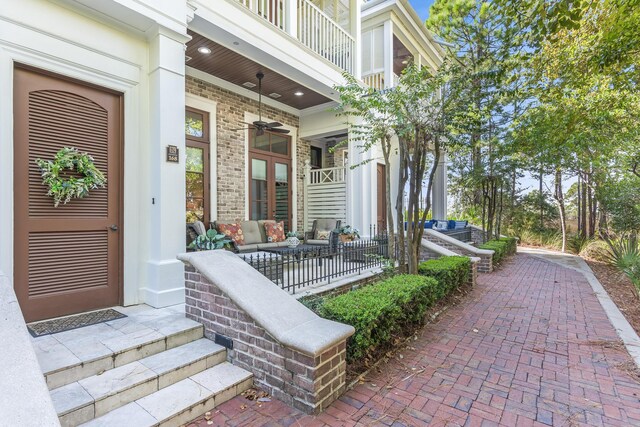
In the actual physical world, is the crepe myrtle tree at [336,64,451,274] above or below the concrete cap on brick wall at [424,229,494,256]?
above

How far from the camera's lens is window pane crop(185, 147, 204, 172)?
6418 millimetres

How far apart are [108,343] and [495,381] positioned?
3.22m

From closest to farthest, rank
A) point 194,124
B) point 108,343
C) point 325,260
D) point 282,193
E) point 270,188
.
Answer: point 108,343 < point 325,260 < point 194,124 < point 270,188 < point 282,193

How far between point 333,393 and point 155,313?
211cm

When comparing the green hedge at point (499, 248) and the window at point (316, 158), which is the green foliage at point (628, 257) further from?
the window at point (316, 158)

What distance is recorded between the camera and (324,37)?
270 inches

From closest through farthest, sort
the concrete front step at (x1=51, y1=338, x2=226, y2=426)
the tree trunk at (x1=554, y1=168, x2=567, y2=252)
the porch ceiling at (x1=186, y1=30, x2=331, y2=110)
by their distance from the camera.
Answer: the concrete front step at (x1=51, y1=338, x2=226, y2=426)
the porch ceiling at (x1=186, y1=30, x2=331, y2=110)
the tree trunk at (x1=554, y1=168, x2=567, y2=252)

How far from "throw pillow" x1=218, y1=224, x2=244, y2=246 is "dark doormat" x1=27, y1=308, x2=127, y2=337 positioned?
2.89 m

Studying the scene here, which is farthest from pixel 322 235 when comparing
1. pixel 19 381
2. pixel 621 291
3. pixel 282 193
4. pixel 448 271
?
pixel 19 381

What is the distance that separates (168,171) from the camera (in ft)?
12.3

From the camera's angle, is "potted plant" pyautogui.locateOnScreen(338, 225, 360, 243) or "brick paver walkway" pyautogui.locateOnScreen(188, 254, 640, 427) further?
"potted plant" pyautogui.locateOnScreen(338, 225, 360, 243)

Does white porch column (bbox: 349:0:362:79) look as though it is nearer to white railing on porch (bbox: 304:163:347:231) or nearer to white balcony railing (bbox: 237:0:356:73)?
white balcony railing (bbox: 237:0:356:73)

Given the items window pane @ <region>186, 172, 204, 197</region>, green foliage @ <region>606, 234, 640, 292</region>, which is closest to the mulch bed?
green foliage @ <region>606, 234, 640, 292</region>

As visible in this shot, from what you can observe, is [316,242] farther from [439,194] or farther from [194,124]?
[439,194]
